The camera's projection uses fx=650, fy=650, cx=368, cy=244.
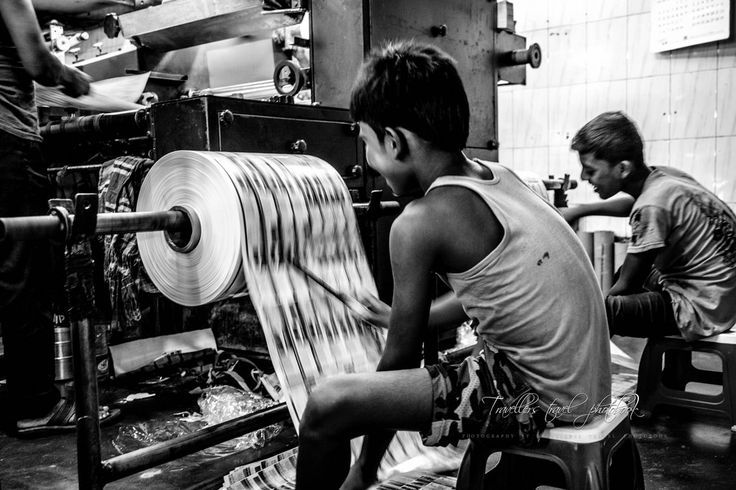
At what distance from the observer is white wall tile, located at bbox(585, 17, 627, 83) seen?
220 inches

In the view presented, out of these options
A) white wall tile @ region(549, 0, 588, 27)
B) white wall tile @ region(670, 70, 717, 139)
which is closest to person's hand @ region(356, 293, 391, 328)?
white wall tile @ region(670, 70, 717, 139)

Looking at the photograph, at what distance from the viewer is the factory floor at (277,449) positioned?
7.66 feet

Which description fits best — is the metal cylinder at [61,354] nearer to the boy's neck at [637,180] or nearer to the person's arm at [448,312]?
the person's arm at [448,312]

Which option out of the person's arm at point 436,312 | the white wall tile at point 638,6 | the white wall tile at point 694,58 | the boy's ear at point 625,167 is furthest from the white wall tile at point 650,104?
the person's arm at point 436,312

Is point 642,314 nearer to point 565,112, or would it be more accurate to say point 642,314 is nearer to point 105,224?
point 105,224

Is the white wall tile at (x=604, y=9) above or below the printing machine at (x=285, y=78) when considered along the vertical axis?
above

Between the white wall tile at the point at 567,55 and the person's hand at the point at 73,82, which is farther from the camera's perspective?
the white wall tile at the point at 567,55

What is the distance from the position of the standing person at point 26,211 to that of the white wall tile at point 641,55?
14.8 feet

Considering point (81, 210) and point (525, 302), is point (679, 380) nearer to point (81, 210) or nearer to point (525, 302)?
point (525, 302)

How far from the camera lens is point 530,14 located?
239 inches

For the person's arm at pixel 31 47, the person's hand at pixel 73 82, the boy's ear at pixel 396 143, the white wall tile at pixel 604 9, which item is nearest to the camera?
the boy's ear at pixel 396 143

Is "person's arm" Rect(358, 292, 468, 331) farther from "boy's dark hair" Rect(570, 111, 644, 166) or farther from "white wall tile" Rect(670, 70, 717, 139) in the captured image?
"white wall tile" Rect(670, 70, 717, 139)

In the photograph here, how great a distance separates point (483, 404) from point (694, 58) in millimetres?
4803

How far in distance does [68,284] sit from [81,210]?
21 cm
